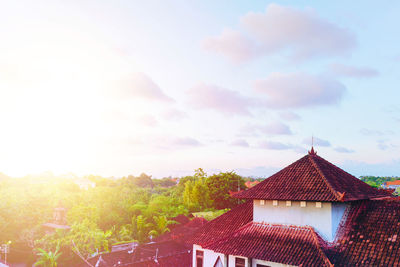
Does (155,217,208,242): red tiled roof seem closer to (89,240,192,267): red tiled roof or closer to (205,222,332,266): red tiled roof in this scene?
(89,240,192,267): red tiled roof

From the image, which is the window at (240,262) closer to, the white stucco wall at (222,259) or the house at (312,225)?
the house at (312,225)

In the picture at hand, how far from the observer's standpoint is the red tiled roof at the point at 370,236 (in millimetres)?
11261

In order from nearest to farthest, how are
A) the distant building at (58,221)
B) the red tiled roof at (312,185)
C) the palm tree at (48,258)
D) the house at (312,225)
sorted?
the house at (312,225), the red tiled roof at (312,185), the palm tree at (48,258), the distant building at (58,221)

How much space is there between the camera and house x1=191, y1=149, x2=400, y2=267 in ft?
39.1

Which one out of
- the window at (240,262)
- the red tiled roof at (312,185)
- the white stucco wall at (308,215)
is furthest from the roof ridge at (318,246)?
the window at (240,262)

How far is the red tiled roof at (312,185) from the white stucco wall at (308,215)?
0.48 meters

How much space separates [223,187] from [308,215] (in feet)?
99.7

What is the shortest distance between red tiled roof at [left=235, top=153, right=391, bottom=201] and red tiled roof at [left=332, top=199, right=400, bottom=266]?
0.77 metres

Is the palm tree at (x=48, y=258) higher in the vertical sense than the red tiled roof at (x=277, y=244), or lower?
lower

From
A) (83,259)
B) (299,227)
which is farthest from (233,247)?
(83,259)

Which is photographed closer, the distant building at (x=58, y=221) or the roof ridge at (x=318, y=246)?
the roof ridge at (x=318, y=246)

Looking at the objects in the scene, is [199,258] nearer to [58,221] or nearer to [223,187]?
[58,221]

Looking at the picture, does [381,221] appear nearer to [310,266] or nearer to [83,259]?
[310,266]

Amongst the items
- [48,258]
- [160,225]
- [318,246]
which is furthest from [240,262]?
[160,225]
